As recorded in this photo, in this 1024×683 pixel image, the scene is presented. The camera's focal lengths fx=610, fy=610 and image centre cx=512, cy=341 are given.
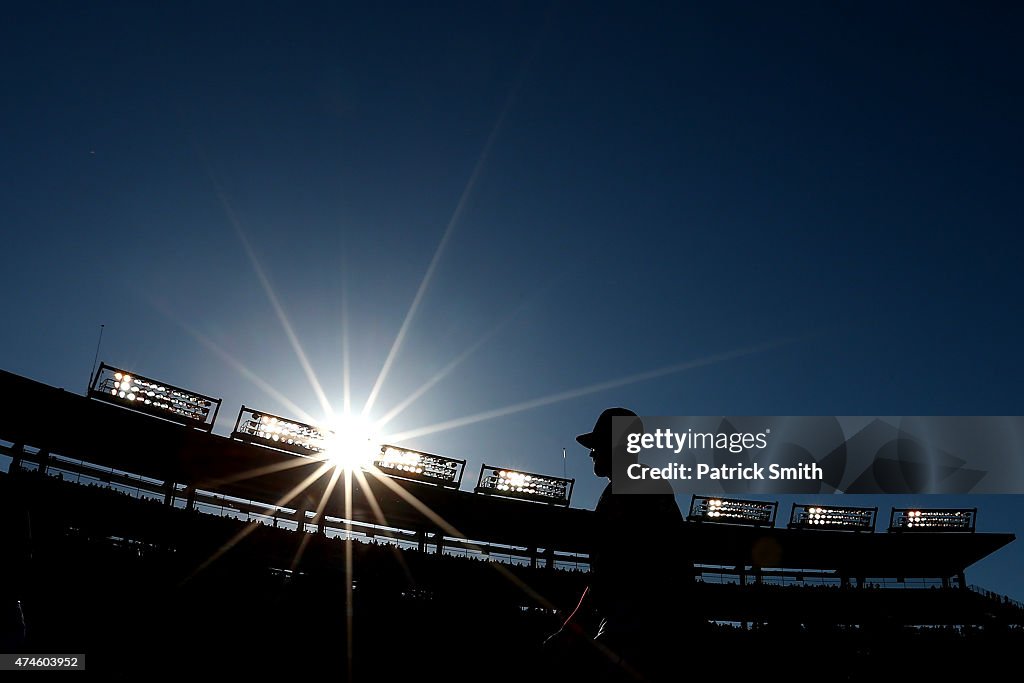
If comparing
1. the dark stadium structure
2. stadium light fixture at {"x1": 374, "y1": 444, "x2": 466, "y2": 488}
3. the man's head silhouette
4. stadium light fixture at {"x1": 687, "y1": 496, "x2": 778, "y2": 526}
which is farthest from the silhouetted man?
stadium light fixture at {"x1": 687, "y1": 496, "x2": 778, "y2": 526}

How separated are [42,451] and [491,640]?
17.7 m

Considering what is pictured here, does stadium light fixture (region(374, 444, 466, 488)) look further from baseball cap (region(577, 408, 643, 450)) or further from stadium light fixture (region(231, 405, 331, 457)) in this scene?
baseball cap (region(577, 408, 643, 450))

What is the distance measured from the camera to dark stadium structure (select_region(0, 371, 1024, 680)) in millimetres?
18531

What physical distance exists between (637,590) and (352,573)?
24518 millimetres

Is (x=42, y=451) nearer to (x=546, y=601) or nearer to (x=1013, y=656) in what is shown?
(x=546, y=601)

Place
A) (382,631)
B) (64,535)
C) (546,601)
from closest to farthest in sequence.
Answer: (64,535) → (382,631) → (546,601)

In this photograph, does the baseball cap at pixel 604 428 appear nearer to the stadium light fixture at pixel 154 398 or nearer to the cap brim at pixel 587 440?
the cap brim at pixel 587 440

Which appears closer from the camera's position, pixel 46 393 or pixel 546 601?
pixel 46 393

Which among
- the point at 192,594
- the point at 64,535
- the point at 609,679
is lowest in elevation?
the point at 192,594

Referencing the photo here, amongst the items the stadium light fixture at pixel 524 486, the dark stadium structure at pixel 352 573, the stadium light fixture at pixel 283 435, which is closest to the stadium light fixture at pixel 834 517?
the dark stadium structure at pixel 352 573

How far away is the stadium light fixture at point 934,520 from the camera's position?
32.2 meters

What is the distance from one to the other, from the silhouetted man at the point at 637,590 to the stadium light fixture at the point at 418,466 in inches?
915

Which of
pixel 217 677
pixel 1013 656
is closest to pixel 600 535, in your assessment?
pixel 217 677

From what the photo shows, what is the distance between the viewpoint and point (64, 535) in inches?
779
